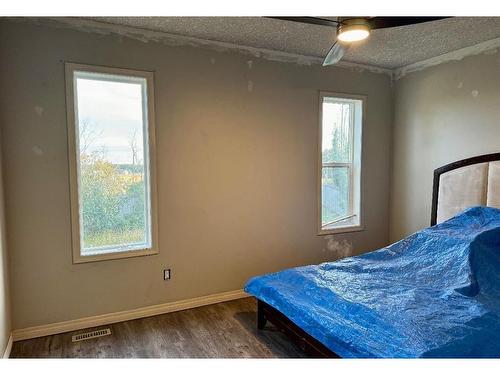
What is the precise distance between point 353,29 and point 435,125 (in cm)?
244

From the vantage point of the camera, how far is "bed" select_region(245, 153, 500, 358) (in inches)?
69.9

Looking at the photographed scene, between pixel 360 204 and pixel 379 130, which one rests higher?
pixel 379 130

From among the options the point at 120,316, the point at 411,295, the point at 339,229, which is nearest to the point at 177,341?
the point at 120,316

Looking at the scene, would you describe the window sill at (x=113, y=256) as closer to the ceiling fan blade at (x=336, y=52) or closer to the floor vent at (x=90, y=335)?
the floor vent at (x=90, y=335)

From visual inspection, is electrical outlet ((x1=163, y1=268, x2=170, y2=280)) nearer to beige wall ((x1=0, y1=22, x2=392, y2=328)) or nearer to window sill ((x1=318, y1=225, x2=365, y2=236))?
beige wall ((x1=0, y1=22, x2=392, y2=328))

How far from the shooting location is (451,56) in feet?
11.9

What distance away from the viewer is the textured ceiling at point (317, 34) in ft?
9.18

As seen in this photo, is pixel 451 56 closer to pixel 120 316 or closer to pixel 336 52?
pixel 336 52

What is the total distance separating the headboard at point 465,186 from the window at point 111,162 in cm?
310

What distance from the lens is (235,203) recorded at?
3457 millimetres

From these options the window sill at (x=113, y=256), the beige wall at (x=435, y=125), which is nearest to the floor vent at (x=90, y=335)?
the window sill at (x=113, y=256)
